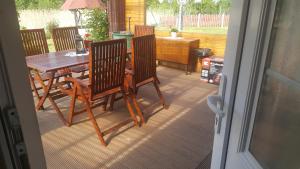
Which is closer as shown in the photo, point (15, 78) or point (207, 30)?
point (15, 78)

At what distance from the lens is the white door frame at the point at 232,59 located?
2.39ft

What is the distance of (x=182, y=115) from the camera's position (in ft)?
9.50

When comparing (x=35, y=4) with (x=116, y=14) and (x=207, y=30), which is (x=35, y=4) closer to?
(x=116, y=14)

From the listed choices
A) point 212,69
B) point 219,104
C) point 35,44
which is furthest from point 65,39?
point 219,104

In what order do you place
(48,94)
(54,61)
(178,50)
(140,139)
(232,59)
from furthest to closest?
(178,50) → (48,94) → (54,61) → (140,139) → (232,59)

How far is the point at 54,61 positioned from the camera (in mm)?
2604

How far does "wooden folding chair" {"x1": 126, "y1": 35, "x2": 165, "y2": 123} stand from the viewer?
2535 mm

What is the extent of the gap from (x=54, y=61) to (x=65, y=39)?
3.50ft

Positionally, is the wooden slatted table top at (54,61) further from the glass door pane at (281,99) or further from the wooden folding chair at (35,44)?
the glass door pane at (281,99)

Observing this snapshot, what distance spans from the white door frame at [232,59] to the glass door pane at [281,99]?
0.12 meters

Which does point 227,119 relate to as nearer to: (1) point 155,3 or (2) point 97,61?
(2) point 97,61

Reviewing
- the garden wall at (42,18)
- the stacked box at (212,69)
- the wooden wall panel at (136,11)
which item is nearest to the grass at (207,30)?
the stacked box at (212,69)

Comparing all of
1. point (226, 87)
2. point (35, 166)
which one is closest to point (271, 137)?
point (226, 87)

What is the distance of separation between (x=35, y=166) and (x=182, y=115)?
2.39 metres
